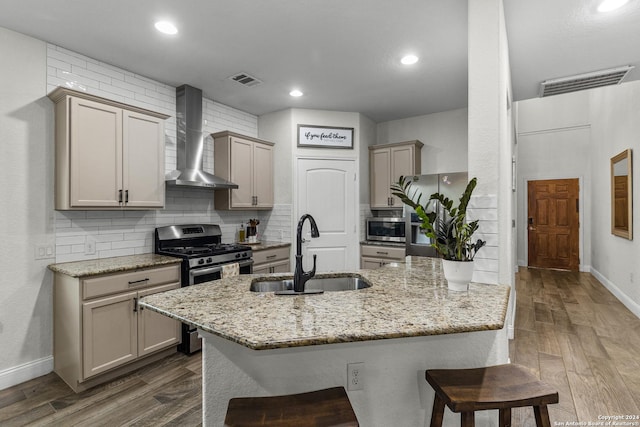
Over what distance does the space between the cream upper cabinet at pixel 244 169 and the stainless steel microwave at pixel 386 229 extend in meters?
1.45

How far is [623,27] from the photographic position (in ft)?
8.36

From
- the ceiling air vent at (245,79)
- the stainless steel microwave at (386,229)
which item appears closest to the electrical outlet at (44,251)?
the ceiling air vent at (245,79)

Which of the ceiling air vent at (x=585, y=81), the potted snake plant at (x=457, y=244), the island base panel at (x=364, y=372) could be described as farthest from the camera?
the ceiling air vent at (x=585, y=81)

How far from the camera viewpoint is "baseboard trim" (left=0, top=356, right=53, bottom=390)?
8.14 feet

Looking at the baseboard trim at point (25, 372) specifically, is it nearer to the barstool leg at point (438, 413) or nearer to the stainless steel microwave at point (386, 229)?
the barstool leg at point (438, 413)

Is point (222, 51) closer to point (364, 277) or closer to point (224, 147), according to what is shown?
point (224, 147)

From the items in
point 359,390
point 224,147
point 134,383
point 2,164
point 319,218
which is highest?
point 224,147

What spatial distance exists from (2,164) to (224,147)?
1.98 m

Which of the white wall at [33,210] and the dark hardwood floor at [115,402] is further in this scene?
the white wall at [33,210]

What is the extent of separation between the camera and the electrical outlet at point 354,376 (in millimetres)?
1478

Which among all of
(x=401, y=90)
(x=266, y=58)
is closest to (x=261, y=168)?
(x=266, y=58)

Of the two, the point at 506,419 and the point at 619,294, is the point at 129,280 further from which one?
the point at 619,294

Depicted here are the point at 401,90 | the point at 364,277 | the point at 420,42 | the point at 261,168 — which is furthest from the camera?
the point at 261,168

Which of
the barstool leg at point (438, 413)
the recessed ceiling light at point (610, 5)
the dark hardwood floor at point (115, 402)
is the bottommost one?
the dark hardwood floor at point (115, 402)
